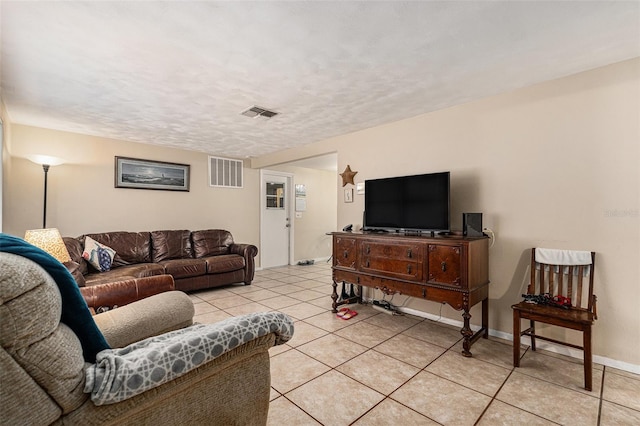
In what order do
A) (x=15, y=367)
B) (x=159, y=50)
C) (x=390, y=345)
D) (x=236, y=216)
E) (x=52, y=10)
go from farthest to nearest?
(x=236, y=216) → (x=390, y=345) → (x=159, y=50) → (x=52, y=10) → (x=15, y=367)

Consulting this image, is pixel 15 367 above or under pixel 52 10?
under

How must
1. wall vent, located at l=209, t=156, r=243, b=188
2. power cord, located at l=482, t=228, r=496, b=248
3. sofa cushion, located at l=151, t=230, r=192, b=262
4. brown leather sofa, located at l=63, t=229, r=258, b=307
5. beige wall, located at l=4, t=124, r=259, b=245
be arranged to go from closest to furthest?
1. power cord, located at l=482, t=228, r=496, b=248
2. brown leather sofa, located at l=63, t=229, r=258, b=307
3. beige wall, located at l=4, t=124, r=259, b=245
4. sofa cushion, located at l=151, t=230, r=192, b=262
5. wall vent, located at l=209, t=156, r=243, b=188

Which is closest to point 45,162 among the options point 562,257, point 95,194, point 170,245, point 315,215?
point 95,194

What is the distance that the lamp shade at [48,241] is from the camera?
2.37 metres

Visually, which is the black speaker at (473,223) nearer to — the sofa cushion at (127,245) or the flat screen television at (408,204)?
the flat screen television at (408,204)

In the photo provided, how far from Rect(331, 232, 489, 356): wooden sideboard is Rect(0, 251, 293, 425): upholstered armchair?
1896 millimetres

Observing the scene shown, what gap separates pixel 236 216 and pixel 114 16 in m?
4.43

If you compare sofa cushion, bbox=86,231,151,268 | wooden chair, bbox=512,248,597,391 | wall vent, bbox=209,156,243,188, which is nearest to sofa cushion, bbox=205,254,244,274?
sofa cushion, bbox=86,231,151,268

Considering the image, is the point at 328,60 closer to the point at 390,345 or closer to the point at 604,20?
the point at 604,20

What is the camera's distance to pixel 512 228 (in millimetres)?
2771

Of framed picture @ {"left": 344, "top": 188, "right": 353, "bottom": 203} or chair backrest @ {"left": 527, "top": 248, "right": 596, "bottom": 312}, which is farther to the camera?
framed picture @ {"left": 344, "top": 188, "right": 353, "bottom": 203}

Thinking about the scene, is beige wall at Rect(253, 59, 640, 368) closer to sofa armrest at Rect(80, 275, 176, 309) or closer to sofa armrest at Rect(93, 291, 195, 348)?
sofa armrest at Rect(93, 291, 195, 348)

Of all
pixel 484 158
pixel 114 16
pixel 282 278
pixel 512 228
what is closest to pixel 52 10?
pixel 114 16

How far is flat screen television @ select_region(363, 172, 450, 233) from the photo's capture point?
2930mm
